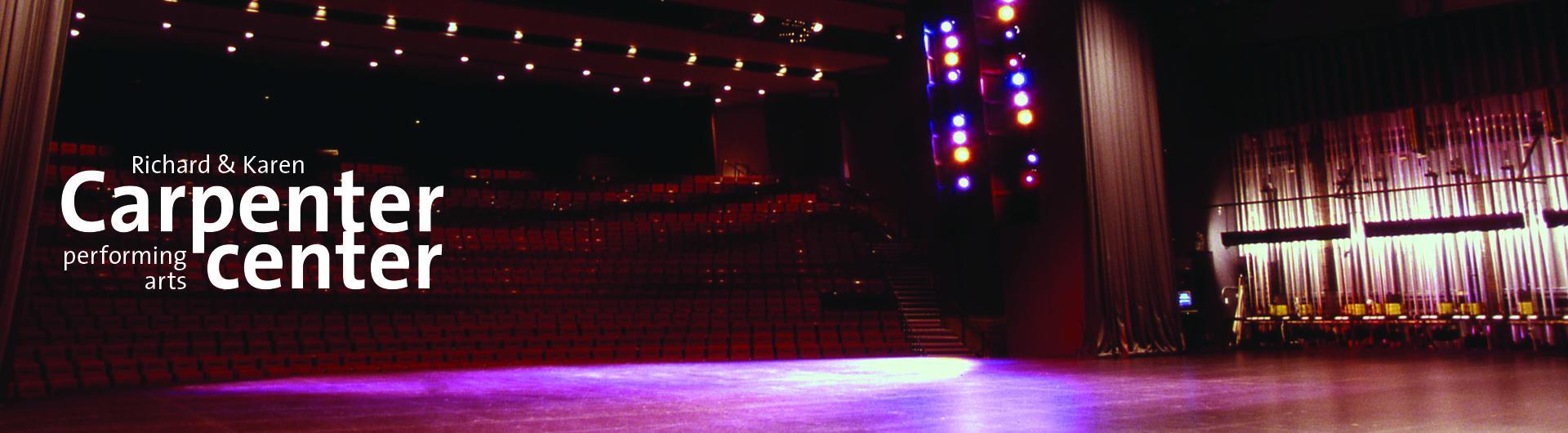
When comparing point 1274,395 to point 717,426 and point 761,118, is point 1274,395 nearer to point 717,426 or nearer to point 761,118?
point 717,426

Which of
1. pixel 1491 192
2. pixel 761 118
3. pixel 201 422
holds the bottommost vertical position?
pixel 201 422

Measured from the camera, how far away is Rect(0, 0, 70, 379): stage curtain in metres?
5.41

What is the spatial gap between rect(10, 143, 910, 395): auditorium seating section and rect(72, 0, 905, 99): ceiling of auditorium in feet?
5.52

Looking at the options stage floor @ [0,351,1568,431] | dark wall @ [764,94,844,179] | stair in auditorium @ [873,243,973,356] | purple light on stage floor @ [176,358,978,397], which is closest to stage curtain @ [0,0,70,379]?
stage floor @ [0,351,1568,431]

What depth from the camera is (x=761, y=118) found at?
17750mm

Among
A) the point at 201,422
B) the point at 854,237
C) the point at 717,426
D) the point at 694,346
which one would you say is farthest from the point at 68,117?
the point at 717,426

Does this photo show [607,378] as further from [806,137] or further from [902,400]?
[806,137]

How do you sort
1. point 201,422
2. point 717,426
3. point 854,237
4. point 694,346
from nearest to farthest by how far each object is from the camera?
point 717,426 < point 201,422 < point 694,346 < point 854,237

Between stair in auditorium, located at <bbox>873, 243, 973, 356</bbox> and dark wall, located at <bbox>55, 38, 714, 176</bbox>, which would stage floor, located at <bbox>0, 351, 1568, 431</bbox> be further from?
dark wall, located at <bbox>55, 38, 714, 176</bbox>

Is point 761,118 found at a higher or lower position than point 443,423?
higher

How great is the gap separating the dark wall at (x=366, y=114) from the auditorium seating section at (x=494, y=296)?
1.11 meters

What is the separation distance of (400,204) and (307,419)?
28.0 feet

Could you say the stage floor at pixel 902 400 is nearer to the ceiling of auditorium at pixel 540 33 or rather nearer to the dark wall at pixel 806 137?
the ceiling of auditorium at pixel 540 33

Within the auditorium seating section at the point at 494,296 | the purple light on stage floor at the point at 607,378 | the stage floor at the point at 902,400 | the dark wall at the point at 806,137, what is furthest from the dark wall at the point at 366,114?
the stage floor at the point at 902,400
